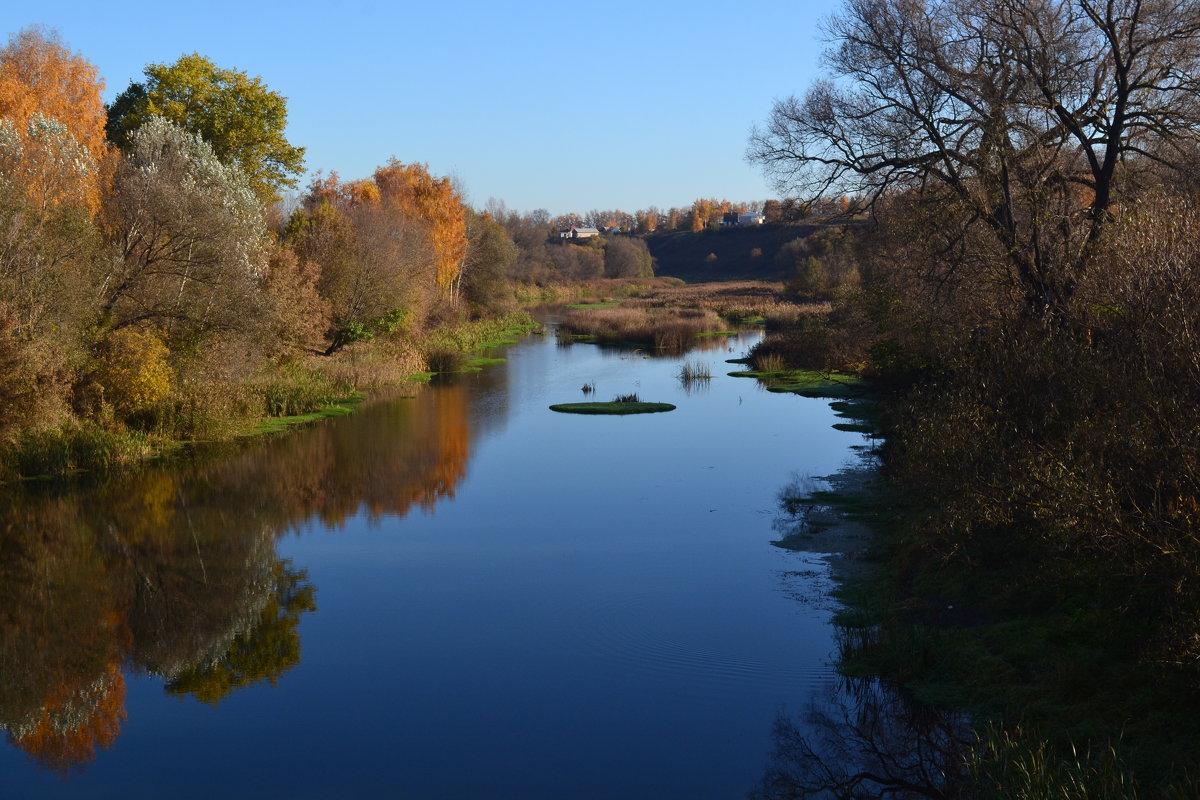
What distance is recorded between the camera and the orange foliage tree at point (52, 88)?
29.0 m

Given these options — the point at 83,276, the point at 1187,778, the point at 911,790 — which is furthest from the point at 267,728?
the point at 83,276

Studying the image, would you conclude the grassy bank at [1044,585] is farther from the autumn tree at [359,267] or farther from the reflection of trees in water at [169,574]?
the autumn tree at [359,267]

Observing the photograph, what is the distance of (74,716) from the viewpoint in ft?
32.7

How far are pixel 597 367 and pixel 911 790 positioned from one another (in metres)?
32.5

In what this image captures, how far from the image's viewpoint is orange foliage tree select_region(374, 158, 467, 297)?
49125mm

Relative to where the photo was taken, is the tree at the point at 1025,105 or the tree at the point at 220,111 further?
the tree at the point at 220,111

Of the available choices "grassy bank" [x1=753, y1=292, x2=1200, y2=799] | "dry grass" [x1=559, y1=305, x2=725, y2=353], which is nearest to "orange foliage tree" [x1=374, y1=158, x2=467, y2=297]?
"dry grass" [x1=559, y1=305, x2=725, y2=353]

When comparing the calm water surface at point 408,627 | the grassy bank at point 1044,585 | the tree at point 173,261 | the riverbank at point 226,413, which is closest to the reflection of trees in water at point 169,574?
the calm water surface at point 408,627

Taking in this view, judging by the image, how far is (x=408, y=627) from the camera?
1236cm

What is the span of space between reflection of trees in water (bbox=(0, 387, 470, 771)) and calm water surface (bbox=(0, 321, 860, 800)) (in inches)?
1.9

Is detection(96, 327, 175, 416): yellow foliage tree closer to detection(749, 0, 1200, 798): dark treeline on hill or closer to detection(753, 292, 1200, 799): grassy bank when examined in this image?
detection(749, 0, 1200, 798): dark treeline on hill

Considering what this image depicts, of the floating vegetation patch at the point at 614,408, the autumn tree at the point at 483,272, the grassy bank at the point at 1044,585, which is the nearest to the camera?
the grassy bank at the point at 1044,585

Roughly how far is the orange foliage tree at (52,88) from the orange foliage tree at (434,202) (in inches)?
650

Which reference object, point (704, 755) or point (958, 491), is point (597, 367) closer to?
point (958, 491)
